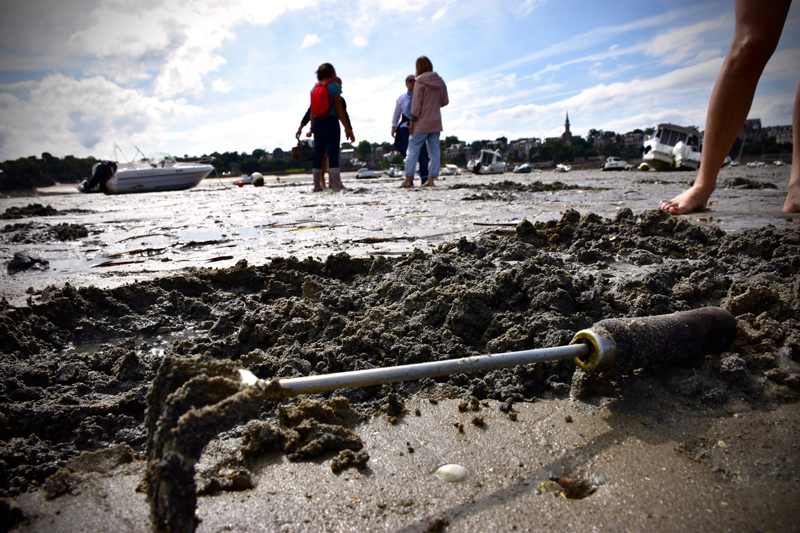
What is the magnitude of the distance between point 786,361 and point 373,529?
1280 millimetres

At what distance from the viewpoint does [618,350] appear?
123 centimetres

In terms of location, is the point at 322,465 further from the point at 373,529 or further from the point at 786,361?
the point at 786,361

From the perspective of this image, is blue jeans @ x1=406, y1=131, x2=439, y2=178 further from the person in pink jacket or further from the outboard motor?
the outboard motor

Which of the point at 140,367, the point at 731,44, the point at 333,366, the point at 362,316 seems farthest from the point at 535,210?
the point at 140,367

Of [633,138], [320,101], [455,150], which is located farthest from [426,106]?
[633,138]

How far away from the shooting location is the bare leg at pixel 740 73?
8.75ft

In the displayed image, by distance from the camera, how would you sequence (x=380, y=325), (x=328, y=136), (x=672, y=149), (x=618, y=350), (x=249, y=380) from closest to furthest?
(x=249, y=380) → (x=618, y=350) → (x=380, y=325) → (x=328, y=136) → (x=672, y=149)

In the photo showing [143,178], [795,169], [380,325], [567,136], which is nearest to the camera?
[380,325]

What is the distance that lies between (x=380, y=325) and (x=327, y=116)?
8.02 metres

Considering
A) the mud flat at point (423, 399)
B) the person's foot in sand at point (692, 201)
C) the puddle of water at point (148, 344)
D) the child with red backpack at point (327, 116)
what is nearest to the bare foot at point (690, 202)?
the person's foot in sand at point (692, 201)

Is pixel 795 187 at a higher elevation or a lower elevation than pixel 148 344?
higher

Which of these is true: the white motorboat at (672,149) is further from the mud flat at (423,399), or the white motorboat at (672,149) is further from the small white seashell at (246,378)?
the small white seashell at (246,378)

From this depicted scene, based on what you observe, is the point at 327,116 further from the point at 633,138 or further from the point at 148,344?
the point at 633,138

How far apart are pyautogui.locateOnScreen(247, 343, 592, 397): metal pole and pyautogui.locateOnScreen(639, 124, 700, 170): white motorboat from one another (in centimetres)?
2782
